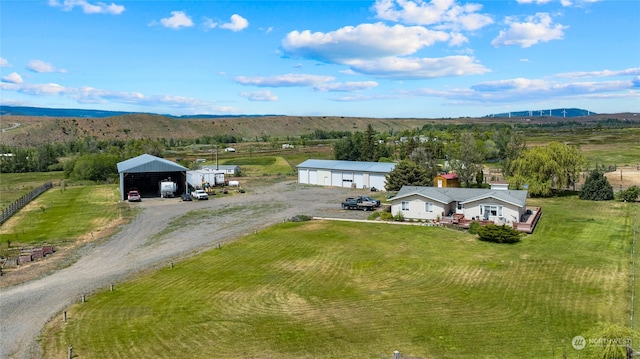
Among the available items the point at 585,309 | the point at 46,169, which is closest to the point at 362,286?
Answer: the point at 585,309

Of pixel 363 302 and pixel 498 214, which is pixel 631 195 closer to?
pixel 498 214

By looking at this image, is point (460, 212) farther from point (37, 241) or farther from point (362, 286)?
point (37, 241)

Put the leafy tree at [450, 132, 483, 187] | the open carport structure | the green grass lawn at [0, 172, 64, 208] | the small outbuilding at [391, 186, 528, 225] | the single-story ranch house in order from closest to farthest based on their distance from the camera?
the single-story ranch house
the small outbuilding at [391, 186, 528, 225]
the open carport structure
the green grass lawn at [0, 172, 64, 208]
the leafy tree at [450, 132, 483, 187]

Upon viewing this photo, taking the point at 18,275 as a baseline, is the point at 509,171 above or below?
above

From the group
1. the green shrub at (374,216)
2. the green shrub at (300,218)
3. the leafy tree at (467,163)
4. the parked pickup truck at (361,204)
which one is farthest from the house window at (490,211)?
the leafy tree at (467,163)

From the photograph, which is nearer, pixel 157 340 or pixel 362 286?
pixel 157 340

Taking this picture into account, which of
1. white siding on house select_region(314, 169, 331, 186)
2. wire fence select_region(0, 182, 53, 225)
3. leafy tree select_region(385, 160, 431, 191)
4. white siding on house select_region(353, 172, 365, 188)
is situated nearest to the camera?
wire fence select_region(0, 182, 53, 225)

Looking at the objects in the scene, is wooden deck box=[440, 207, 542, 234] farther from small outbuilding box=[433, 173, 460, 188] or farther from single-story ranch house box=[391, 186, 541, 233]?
small outbuilding box=[433, 173, 460, 188]

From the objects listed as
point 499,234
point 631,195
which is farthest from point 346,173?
point 499,234

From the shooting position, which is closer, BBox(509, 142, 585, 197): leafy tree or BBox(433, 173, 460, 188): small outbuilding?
BBox(509, 142, 585, 197): leafy tree

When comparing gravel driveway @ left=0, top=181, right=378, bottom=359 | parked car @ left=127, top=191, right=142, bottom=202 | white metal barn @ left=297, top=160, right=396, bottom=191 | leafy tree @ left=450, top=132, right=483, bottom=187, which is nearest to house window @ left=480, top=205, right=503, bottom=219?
gravel driveway @ left=0, top=181, right=378, bottom=359
